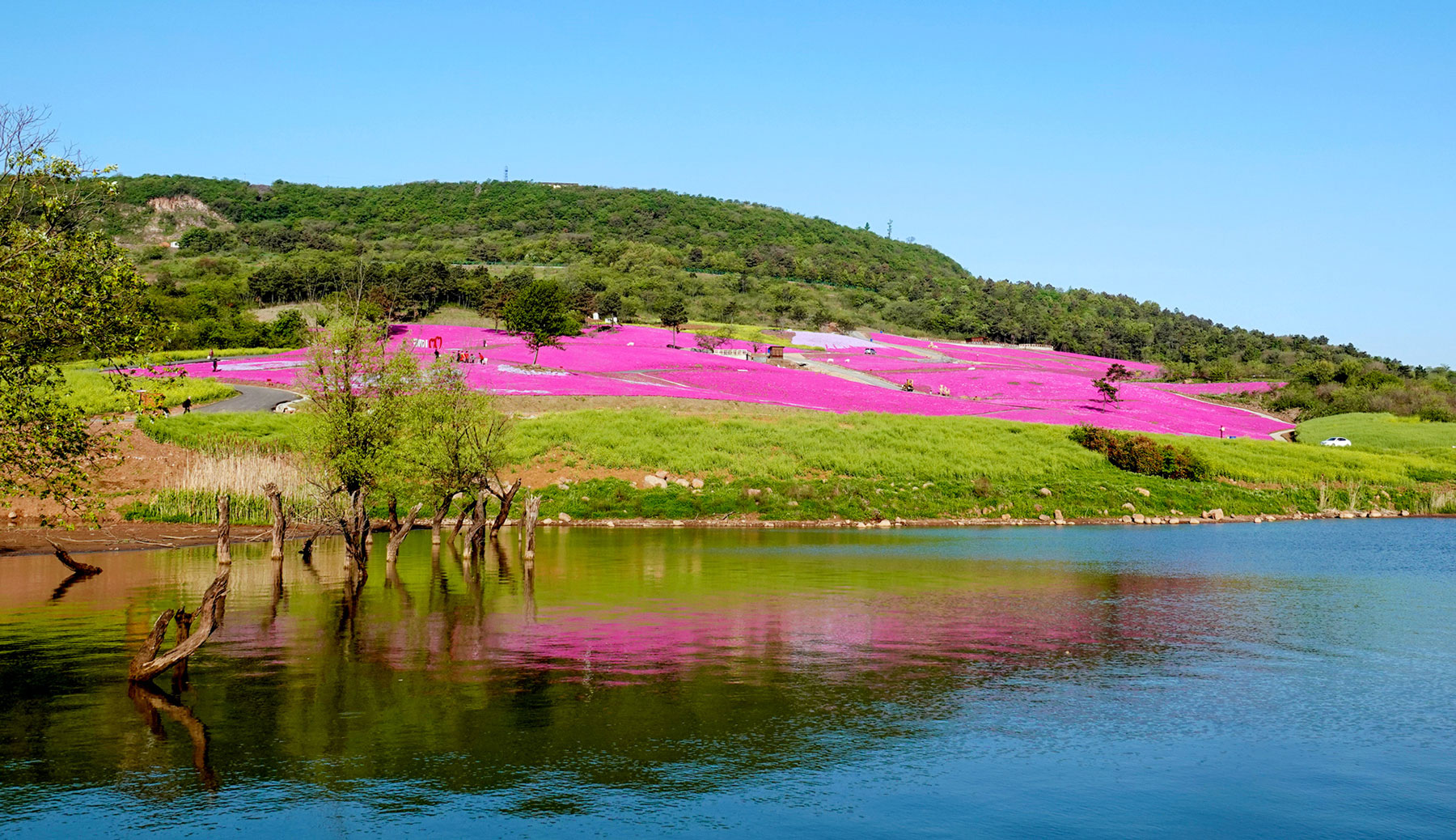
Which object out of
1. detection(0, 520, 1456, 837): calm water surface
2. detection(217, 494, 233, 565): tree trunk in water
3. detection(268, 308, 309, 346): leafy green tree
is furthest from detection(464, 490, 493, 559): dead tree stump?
detection(268, 308, 309, 346): leafy green tree

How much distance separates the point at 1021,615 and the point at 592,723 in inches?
592

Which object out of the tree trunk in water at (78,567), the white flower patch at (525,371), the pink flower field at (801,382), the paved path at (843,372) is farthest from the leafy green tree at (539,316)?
the tree trunk in water at (78,567)

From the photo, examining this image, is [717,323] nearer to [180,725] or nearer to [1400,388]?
[1400,388]

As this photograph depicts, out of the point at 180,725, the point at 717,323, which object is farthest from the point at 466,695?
the point at 717,323

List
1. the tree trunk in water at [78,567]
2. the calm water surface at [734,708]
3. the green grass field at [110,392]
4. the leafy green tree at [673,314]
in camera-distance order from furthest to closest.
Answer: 1. the leafy green tree at [673,314]
2. the green grass field at [110,392]
3. the tree trunk in water at [78,567]
4. the calm water surface at [734,708]

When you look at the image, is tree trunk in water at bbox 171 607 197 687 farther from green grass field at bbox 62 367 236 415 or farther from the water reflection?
green grass field at bbox 62 367 236 415

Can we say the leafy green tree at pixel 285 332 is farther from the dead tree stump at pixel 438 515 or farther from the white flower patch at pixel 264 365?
the dead tree stump at pixel 438 515

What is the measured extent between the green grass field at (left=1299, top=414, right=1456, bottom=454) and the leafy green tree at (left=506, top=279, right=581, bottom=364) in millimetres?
59293

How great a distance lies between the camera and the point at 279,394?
249 feet

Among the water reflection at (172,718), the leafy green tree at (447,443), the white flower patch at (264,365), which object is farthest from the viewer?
the white flower patch at (264,365)

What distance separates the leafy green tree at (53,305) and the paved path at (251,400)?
152ft

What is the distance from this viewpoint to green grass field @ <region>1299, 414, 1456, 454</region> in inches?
3234

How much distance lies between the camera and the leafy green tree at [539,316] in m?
95.5

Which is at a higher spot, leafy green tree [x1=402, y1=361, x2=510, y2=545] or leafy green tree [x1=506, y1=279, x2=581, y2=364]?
leafy green tree [x1=506, y1=279, x2=581, y2=364]
